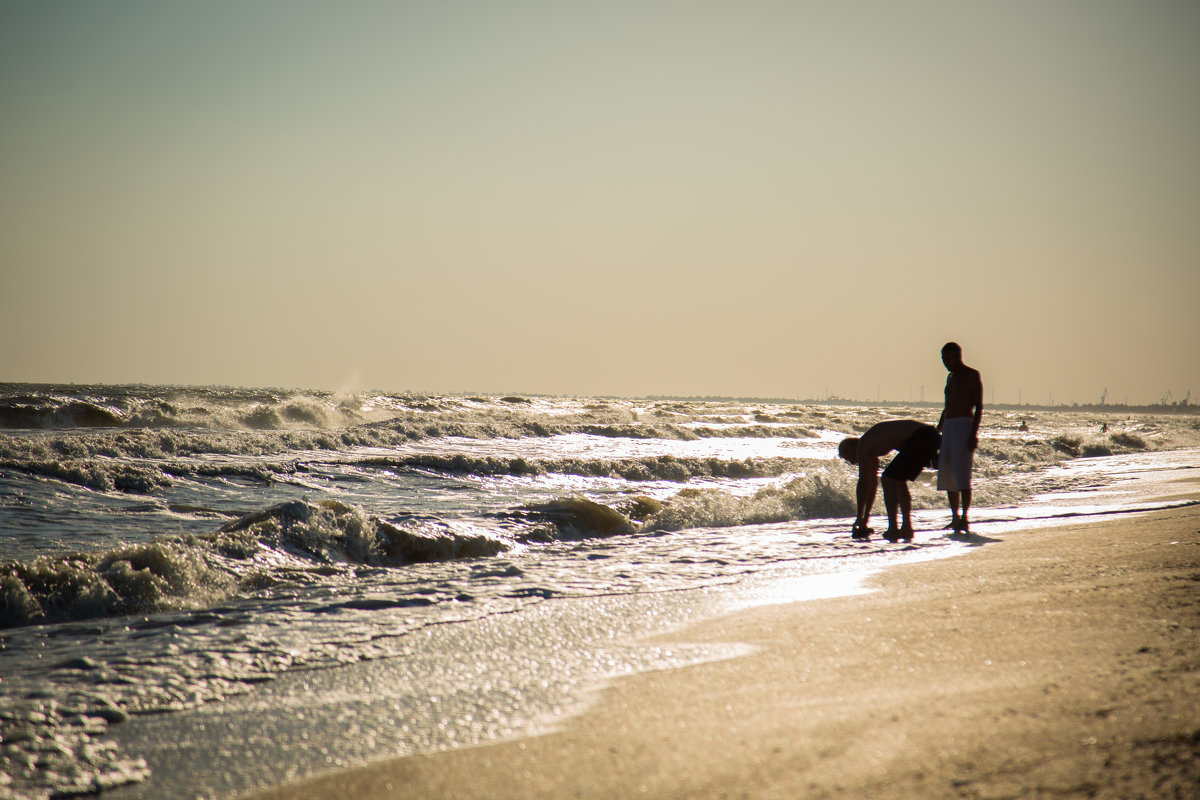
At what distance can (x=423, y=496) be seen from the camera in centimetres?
1091

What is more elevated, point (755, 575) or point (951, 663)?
point (951, 663)

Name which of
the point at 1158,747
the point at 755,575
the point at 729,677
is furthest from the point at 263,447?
the point at 1158,747

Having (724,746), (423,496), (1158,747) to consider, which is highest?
(1158,747)

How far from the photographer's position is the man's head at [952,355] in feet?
25.1

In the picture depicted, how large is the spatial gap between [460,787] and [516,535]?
19.5ft

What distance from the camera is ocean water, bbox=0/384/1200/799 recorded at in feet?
8.05

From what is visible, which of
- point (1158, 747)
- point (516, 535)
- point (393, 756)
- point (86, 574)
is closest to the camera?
point (1158, 747)

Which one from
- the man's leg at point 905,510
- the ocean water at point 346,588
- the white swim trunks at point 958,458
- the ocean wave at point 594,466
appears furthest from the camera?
the ocean wave at point 594,466

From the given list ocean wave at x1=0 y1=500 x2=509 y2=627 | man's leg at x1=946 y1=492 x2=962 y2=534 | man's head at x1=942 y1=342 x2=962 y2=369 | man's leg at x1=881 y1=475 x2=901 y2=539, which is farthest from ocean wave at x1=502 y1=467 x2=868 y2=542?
man's head at x1=942 y1=342 x2=962 y2=369

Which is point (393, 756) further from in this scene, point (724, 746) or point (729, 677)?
point (729, 677)

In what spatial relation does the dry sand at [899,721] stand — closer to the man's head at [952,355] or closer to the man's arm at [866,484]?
the man's arm at [866,484]

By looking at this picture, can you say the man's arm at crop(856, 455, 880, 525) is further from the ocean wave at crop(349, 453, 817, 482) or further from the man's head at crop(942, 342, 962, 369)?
the ocean wave at crop(349, 453, 817, 482)

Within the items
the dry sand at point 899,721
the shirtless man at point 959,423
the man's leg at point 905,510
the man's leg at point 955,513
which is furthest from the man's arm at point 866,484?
the dry sand at point 899,721

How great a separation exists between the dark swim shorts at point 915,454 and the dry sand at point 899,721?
3795mm
